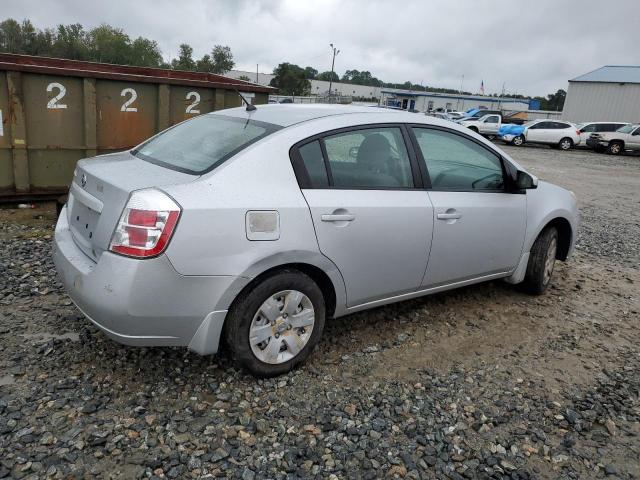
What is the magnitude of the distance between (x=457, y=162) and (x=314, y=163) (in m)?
1.39

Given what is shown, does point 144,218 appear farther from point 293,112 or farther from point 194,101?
point 194,101

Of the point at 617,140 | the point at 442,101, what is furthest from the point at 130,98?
the point at 442,101

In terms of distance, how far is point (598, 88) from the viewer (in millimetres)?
38906

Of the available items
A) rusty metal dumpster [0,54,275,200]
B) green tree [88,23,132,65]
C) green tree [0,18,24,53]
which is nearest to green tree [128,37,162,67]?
green tree [88,23,132,65]

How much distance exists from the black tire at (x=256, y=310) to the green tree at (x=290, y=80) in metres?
81.1

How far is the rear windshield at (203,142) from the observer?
3172 millimetres

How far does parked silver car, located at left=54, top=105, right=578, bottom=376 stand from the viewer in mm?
2758

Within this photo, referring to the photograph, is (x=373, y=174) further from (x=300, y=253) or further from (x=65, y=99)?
(x=65, y=99)

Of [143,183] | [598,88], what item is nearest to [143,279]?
[143,183]

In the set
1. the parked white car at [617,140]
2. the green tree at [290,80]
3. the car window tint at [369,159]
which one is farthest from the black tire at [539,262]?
the green tree at [290,80]

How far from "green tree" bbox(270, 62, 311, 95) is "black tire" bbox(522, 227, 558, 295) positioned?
261ft

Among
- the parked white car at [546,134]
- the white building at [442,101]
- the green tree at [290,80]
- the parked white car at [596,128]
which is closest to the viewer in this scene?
the parked white car at [596,128]

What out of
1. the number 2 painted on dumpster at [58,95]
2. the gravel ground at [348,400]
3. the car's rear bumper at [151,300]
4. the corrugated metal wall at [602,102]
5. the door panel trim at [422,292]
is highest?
the corrugated metal wall at [602,102]

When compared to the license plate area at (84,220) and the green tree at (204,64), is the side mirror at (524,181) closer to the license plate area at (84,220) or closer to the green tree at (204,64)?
the license plate area at (84,220)
